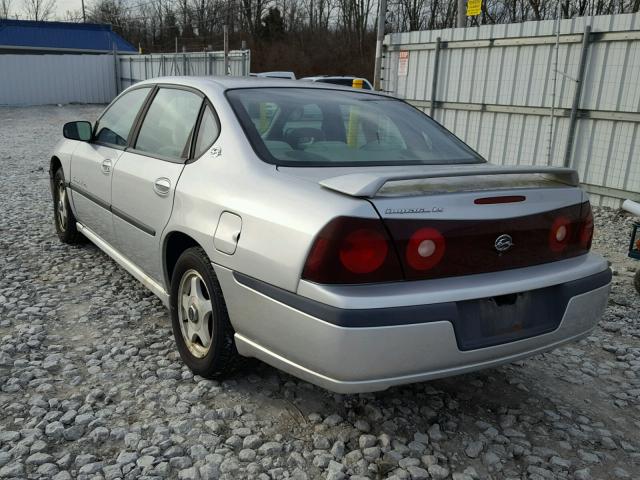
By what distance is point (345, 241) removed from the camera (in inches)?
84.3

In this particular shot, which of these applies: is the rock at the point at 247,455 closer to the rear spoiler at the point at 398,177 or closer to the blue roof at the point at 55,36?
the rear spoiler at the point at 398,177

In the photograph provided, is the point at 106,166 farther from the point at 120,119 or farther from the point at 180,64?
the point at 180,64

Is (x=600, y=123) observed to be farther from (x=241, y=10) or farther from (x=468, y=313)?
(x=241, y=10)

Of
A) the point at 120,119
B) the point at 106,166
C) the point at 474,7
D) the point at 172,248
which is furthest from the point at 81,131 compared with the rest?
the point at 474,7

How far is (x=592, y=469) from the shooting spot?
7.93 feet

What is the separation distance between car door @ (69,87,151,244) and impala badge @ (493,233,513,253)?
255cm

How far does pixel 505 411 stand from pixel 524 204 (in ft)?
3.44

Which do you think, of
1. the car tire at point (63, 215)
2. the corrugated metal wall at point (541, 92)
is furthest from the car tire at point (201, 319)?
the corrugated metal wall at point (541, 92)

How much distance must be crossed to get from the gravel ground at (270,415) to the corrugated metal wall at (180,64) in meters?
15.9

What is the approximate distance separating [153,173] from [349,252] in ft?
5.24

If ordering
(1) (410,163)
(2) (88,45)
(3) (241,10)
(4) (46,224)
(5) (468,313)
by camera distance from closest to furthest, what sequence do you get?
(5) (468,313) < (1) (410,163) < (4) (46,224) < (2) (88,45) < (3) (241,10)

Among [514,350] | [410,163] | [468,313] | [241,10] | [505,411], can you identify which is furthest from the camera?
[241,10]

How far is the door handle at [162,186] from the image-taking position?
308 cm

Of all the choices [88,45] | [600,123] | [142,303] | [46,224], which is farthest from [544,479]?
[88,45]
